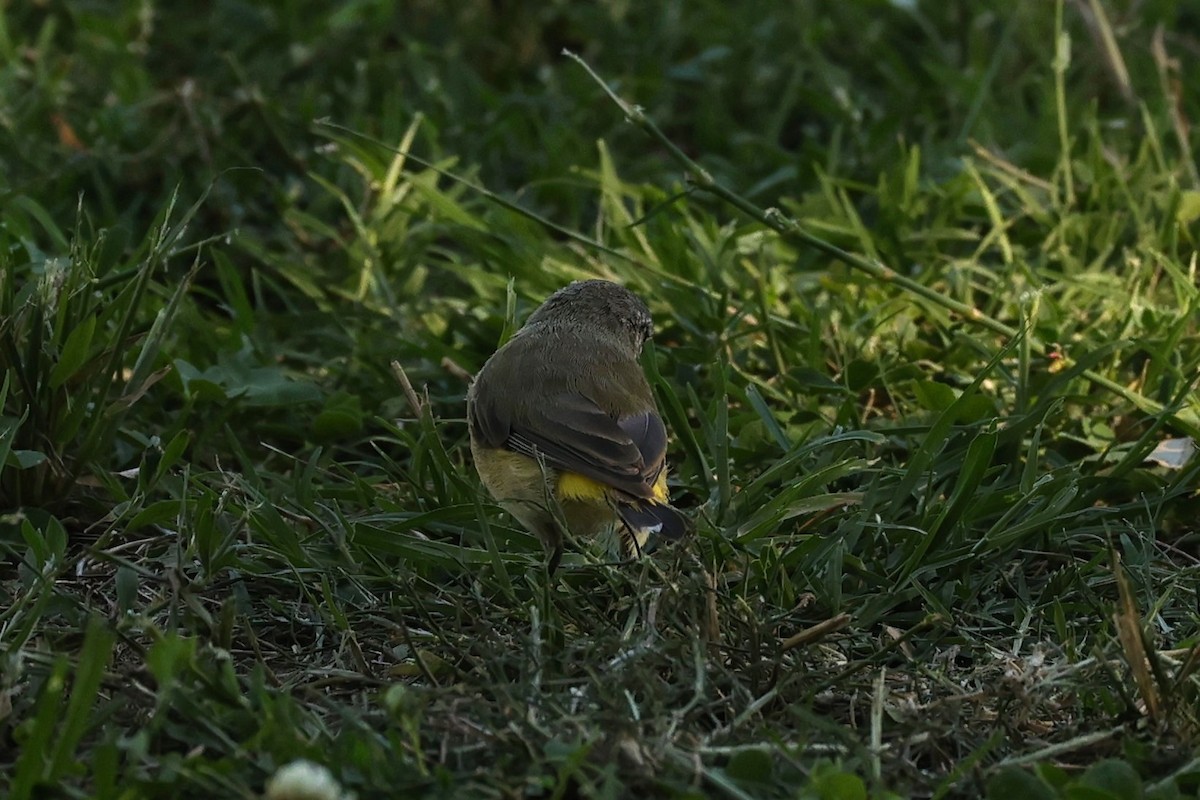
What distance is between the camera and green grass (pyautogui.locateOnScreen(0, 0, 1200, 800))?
2.79 metres

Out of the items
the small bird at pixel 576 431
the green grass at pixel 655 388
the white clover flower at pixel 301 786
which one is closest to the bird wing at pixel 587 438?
the small bird at pixel 576 431

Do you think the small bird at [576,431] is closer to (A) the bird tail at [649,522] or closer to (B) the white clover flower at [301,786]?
(A) the bird tail at [649,522]

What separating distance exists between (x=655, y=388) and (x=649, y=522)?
795 mm

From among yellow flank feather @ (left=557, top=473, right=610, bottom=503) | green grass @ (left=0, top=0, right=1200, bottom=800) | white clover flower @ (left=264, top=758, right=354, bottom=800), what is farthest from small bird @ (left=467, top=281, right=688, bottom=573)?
white clover flower @ (left=264, top=758, right=354, bottom=800)

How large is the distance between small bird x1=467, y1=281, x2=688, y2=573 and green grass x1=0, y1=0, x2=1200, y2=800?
0.11m

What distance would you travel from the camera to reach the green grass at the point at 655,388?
279 centimetres

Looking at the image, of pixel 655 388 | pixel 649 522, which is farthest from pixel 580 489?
pixel 655 388

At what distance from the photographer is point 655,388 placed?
13.6 feet

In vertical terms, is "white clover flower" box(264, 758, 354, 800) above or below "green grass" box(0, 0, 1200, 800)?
above

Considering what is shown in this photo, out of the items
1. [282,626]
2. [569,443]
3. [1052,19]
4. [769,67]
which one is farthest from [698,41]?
[282,626]

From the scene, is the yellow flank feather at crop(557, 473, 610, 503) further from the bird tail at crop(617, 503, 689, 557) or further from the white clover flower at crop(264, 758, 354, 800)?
the white clover flower at crop(264, 758, 354, 800)

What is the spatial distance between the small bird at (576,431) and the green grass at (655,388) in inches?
4.5

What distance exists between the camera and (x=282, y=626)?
3.41 m

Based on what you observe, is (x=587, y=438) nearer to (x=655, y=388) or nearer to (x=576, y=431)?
(x=576, y=431)
